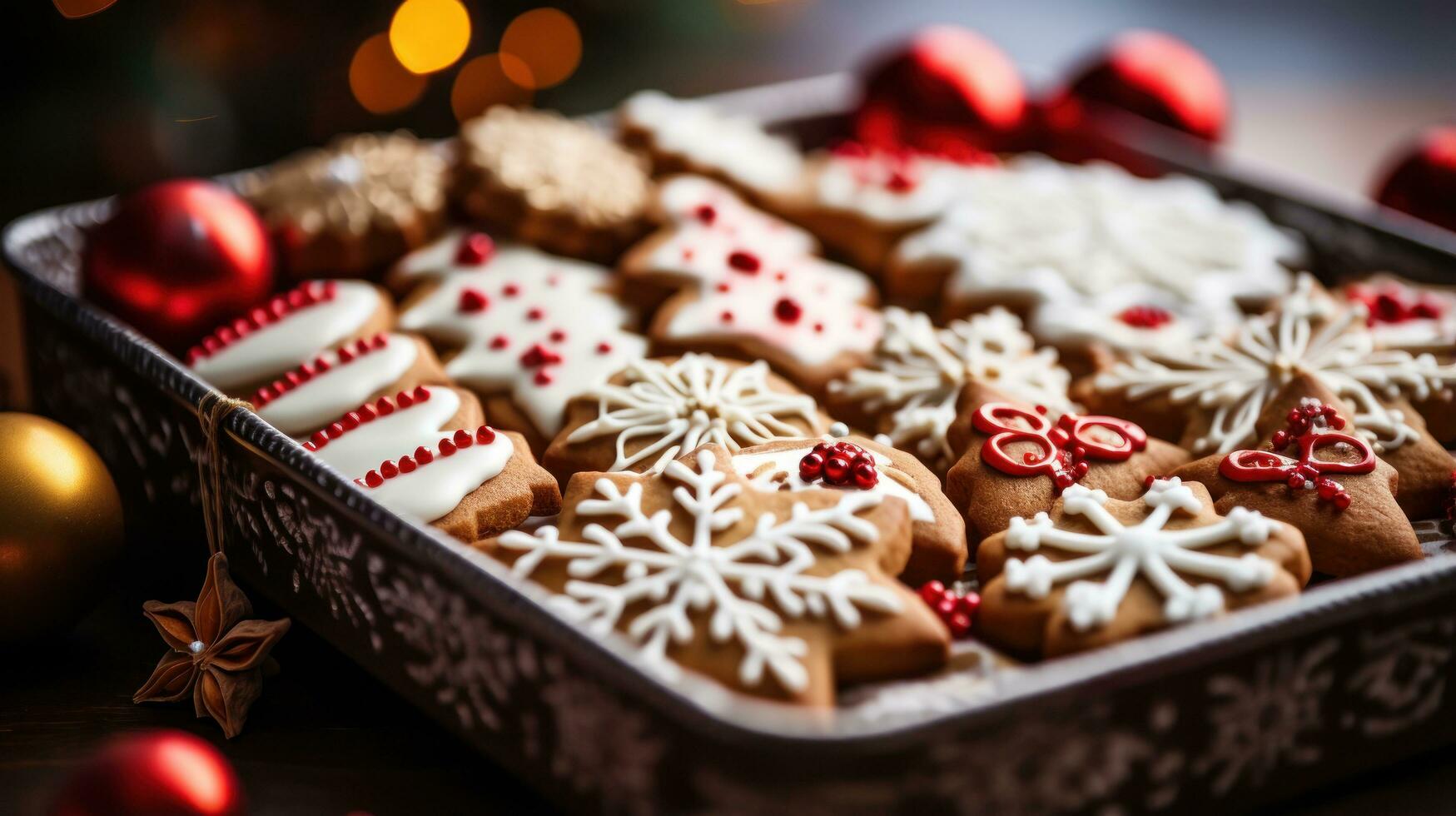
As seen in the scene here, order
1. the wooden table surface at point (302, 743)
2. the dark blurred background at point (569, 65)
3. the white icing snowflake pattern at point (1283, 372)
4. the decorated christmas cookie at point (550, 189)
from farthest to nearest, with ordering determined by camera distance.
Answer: the dark blurred background at point (569, 65) < the decorated christmas cookie at point (550, 189) < the white icing snowflake pattern at point (1283, 372) < the wooden table surface at point (302, 743)

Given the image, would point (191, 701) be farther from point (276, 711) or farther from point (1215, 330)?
point (1215, 330)

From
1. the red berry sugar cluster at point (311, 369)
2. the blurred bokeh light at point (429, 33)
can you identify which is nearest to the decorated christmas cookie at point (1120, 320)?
the red berry sugar cluster at point (311, 369)

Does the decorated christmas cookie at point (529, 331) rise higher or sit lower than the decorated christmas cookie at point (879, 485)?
lower

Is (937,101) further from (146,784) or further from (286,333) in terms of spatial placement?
(146,784)

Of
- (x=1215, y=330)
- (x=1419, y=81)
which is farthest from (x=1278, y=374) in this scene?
(x=1419, y=81)

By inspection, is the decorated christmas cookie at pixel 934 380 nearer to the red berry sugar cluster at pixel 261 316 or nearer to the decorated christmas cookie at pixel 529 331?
the decorated christmas cookie at pixel 529 331

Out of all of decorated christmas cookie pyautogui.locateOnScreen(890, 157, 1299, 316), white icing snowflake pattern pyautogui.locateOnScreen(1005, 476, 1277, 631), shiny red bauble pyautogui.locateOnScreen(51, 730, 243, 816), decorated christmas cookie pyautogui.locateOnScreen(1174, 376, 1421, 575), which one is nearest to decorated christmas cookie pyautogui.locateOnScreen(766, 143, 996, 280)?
decorated christmas cookie pyautogui.locateOnScreen(890, 157, 1299, 316)
